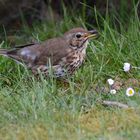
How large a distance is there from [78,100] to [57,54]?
1.27 m

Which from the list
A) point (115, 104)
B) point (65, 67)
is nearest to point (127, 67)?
point (65, 67)

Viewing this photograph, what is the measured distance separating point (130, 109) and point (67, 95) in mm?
913

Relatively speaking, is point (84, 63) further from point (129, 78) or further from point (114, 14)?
point (114, 14)

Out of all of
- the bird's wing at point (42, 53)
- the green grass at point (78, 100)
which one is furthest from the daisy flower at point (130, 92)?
the bird's wing at point (42, 53)

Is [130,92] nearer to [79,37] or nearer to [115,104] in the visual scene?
[115,104]

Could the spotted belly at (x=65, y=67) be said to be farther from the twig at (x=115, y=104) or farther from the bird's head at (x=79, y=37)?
the twig at (x=115, y=104)

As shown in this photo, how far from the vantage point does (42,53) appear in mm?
8547

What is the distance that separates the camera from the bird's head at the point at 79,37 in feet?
28.2

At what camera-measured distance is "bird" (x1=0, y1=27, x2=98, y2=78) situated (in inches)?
330

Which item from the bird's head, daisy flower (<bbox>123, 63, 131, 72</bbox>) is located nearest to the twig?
daisy flower (<bbox>123, 63, 131, 72</bbox>)

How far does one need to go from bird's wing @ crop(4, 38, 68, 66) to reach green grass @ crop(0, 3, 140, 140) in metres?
0.17

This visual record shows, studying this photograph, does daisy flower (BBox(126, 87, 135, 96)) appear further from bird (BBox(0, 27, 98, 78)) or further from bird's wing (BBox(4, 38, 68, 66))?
bird's wing (BBox(4, 38, 68, 66))

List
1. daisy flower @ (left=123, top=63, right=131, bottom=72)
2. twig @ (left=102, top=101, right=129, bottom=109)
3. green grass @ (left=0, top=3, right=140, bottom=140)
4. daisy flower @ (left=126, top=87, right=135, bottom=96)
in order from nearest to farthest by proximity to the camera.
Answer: green grass @ (left=0, top=3, right=140, bottom=140) < twig @ (left=102, top=101, right=129, bottom=109) < daisy flower @ (left=126, top=87, right=135, bottom=96) < daisy flower @ (left=123, top=63, right=131, bottom=72)

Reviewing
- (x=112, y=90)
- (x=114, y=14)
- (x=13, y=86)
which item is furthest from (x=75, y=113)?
(x=114, y=14)
